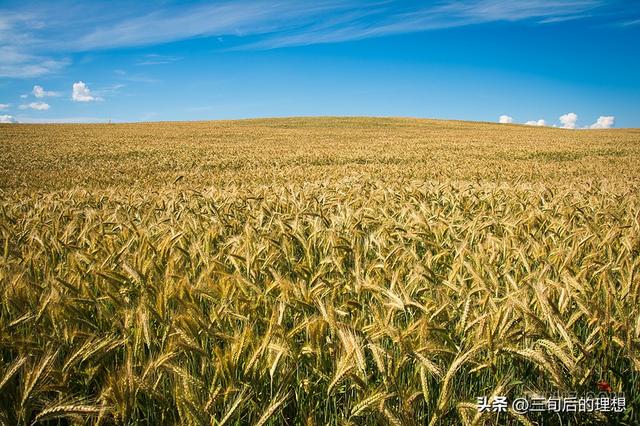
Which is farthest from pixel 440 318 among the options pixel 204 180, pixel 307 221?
pixel 204 180

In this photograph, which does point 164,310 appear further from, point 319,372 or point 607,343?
point 607,343

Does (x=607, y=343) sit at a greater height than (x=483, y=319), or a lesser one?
lesser

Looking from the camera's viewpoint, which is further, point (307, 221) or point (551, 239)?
point (307, 221)

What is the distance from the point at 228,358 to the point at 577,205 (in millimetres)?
4066

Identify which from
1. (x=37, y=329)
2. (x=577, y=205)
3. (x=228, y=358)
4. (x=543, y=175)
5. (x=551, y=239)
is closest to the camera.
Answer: (x=228, y=358)

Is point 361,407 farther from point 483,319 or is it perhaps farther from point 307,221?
point 307,221

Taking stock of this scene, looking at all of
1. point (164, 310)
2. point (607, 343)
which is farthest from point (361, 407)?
point (607, 343)

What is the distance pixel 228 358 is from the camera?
1.42 metres

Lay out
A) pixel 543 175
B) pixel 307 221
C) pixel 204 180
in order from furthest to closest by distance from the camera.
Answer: pixel 543 175
pixel 204 180
pixel 307 221

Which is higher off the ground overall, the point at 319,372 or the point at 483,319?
the point at 483,319

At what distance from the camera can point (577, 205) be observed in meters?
4.20

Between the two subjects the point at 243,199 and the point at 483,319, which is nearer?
the point at 483,319

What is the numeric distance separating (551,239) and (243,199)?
3.20m

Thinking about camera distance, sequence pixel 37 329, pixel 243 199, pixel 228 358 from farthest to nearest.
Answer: pixel 243 199, pixel 37 329, pixel 228 358
